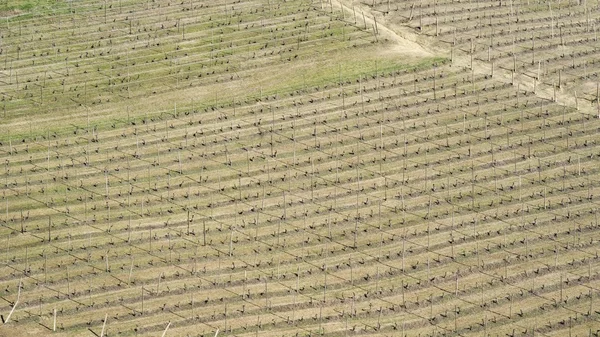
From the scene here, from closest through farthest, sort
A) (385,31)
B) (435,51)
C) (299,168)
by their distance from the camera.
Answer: (299,168) → (435,51) → (385,31)

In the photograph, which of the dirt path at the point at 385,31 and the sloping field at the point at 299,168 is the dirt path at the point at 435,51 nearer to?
the dirt path at the point at 385,31

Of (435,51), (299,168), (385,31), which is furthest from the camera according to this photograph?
(385,31)

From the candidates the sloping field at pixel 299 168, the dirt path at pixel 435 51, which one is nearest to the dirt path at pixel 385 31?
the dirt path at pixel 435 51

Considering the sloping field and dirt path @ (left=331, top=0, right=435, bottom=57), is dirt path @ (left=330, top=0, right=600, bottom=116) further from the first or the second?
the sloping field

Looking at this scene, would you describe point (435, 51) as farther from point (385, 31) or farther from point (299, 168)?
point (299, 168)

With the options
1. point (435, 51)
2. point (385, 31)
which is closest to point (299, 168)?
point (435, 51)

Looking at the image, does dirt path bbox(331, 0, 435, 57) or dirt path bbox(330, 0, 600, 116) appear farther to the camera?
dirt path bbox(331, 0, 435, 57)

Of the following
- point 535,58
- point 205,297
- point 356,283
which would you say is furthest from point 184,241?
point 535,58

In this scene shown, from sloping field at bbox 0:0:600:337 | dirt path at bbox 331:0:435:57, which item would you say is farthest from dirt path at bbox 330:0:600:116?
sloping field at bbox 0:0:600:337

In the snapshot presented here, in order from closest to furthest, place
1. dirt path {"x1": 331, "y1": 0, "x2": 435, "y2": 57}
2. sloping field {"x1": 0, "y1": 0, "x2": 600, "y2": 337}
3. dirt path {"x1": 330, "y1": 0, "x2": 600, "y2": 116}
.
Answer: sloping field {"x1": 0, "y1": 0, "x2": 600, "y2": 337} < dirt path {"x1": 330, "y1": 0, "x2": 600, "y2": 116} < dirt path {"x1": 331, "y1": 0, "x2": 435, "y2": 57}
